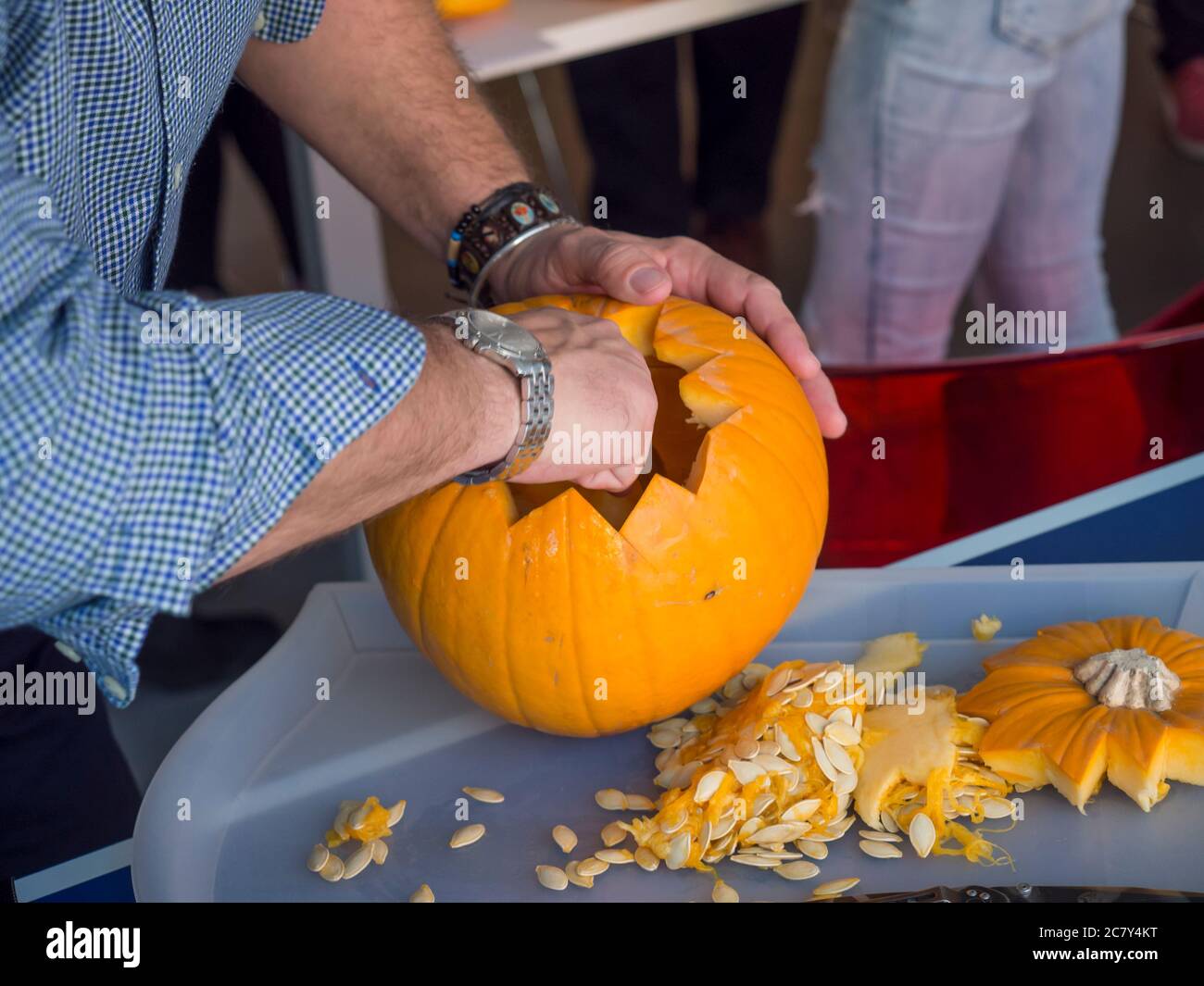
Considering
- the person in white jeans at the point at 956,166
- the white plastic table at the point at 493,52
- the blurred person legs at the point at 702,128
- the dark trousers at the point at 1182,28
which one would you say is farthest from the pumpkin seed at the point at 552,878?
the dark trousers at the point at 1182,28

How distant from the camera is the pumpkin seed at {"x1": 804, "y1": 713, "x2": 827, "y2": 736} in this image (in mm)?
813

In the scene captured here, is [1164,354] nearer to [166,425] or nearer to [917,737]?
[917,737]

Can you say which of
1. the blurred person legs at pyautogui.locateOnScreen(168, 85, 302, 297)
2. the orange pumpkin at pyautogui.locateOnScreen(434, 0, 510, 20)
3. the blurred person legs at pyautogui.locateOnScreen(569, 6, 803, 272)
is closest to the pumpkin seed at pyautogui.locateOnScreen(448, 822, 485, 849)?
the orange pumpkin at pyautogui.locateOnScreen(434, 0, 510, 20)

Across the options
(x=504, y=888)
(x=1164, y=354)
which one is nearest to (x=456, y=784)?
(x=504, y=888)

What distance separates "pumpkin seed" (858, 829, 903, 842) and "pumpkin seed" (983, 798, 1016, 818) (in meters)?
0.05

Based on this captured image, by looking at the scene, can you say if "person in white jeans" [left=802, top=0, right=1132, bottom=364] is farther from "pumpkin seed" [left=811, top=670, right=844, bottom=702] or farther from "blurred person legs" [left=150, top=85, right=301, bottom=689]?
"pumpkin seed" [left=811, top=670, right=844, bottom=702]

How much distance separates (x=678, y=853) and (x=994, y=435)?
1.89ft

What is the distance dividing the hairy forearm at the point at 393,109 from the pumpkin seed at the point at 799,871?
24.5 inches

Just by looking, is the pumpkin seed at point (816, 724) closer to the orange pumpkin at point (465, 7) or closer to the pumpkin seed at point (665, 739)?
the pumpkin seed at point (665, 739)

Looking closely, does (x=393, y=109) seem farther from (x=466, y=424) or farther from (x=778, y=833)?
(x=778, y=833)

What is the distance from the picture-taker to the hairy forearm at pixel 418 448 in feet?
2.29

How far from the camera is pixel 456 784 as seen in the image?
886mm
